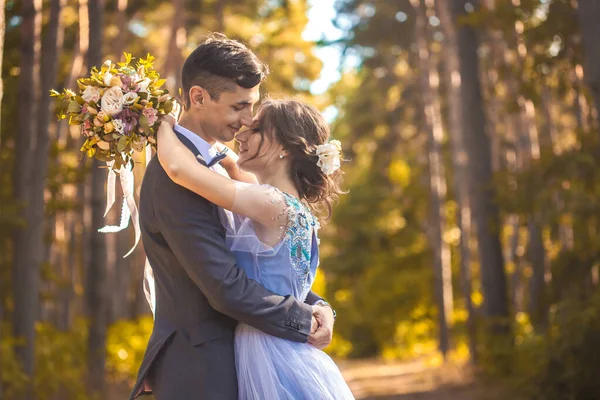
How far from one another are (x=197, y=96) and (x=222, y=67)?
176 millimetres

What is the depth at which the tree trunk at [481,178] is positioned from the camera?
1658 centimetres

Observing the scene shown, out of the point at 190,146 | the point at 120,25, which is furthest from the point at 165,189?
the point at 120,25

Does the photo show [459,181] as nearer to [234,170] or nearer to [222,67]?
[234,170]

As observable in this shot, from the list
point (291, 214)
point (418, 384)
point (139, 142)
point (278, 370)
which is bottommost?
point (418, 384)

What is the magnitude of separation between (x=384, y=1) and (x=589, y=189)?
13078mm

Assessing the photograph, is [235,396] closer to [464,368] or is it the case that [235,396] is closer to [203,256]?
[203,256]

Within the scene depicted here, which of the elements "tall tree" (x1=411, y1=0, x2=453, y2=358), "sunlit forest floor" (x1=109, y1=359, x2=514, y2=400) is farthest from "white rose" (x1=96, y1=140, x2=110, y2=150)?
"tall tree" (x1=411, y1=0, x2=453, y2=358)

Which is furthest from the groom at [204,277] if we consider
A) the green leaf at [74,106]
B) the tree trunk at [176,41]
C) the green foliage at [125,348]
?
the tree trunk at [176,41]

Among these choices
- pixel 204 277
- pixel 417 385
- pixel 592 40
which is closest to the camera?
pixel 204 277

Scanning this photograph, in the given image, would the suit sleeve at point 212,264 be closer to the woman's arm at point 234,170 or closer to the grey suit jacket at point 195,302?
the grey suit jacket at point 195,302

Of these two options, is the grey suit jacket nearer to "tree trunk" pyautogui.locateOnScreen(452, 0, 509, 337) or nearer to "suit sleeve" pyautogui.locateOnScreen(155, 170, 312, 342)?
"suit sleeve" pyautogui.locateOnScreen(155, 170, 312, 342)

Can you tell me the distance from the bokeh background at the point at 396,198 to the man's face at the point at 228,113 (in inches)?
17.4

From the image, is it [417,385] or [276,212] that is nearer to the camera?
[276,212]

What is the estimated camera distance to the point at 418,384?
61.8 feet
